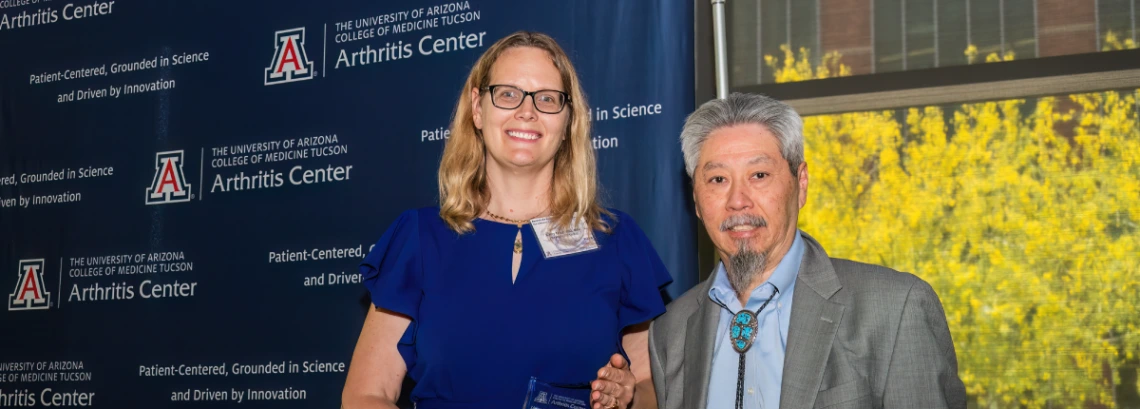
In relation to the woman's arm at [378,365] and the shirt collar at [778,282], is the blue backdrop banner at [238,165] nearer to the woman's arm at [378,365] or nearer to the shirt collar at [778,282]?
the shirt collar at [778,282]

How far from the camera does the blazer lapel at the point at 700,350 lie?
224 cm

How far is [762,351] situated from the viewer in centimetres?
219

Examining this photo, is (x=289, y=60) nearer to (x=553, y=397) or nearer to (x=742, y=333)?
(x=553, y=397)

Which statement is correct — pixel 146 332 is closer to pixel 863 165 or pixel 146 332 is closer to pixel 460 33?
pixel 460 33

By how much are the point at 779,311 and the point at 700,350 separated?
211mm

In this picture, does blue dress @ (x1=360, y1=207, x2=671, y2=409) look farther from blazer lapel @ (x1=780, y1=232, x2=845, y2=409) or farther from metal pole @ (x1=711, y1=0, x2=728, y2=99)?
metal pole @ (x1=711, y1=0, x2=728, y2=99)

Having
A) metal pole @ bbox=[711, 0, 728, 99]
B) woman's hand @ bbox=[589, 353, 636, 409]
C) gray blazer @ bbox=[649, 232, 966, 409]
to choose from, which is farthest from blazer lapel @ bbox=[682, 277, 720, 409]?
metal pole @ bbox=[711, 0, 728, 99]

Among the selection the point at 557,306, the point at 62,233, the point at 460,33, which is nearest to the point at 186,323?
the point at 62,233

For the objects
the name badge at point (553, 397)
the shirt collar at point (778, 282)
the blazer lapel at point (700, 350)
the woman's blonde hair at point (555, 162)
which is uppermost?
the woman's blonde hair at point (555, 162)

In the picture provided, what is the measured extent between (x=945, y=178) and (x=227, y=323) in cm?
292

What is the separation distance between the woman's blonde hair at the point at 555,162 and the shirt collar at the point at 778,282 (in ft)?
1.35

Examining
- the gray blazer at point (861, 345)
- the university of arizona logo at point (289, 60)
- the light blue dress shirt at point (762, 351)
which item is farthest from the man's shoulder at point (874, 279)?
the university of arizona logo at point (289, 60)

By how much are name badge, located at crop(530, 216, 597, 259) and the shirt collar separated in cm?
39

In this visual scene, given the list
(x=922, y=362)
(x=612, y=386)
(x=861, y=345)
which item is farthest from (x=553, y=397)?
(x=922, y=362)
